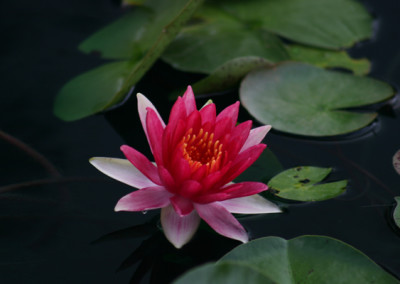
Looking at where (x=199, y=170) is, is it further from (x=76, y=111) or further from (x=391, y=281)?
(x=76, y=111)

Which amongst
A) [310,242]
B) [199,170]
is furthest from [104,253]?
[310,242]

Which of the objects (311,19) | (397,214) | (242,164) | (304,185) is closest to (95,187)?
(242,164)

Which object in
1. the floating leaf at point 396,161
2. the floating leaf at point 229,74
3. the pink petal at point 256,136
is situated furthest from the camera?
the floating leaf at point 229,74

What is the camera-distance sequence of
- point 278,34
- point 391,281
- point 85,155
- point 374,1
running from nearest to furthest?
point 391,281 → point 85,155 → point 278,34 → point 374,1

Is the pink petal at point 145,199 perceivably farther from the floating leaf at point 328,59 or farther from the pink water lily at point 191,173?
the floating leaf at point 328,59

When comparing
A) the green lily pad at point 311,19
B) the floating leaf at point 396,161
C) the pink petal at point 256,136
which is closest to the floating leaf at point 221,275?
the pink petal at point 256,136

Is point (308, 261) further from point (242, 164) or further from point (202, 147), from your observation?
point (202, 147)

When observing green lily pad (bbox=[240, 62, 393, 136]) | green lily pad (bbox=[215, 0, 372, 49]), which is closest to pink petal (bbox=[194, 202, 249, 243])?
green lily pad (bbox=[240, 62, 393, 136])
